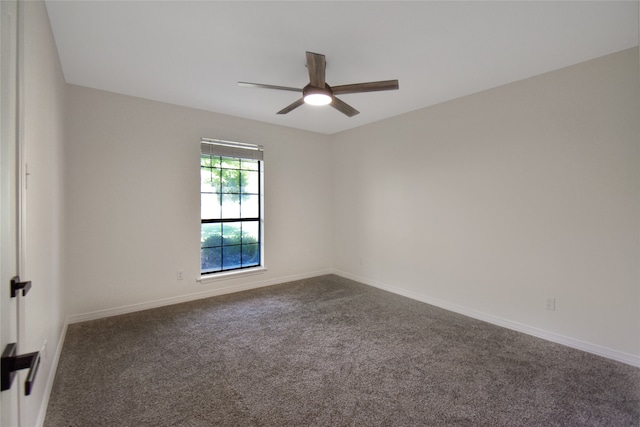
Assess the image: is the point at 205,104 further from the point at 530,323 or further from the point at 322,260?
the point at 530,323

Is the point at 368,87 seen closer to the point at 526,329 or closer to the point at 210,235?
the point at 526,329

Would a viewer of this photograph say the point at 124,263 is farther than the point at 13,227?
Yes

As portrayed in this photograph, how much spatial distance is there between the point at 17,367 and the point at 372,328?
2807mm

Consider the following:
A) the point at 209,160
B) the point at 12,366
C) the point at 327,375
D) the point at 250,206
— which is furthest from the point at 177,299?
the point at 12,366

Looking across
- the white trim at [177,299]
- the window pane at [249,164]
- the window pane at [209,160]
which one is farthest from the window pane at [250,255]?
the window pane at [209,160]

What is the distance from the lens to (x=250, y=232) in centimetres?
459

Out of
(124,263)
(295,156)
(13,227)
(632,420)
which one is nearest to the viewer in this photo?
(13,227)

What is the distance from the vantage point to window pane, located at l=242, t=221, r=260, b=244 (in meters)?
4.53

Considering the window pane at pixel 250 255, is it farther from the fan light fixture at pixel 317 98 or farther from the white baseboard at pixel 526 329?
the fan light fixture at pixel 317 98

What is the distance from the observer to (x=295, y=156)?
16.2 ft

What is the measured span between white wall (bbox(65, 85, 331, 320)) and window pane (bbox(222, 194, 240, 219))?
1.36 ft

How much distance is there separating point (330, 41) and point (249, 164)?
258 centimetres

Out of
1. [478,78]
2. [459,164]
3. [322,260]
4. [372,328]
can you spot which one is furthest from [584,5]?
[322,260]

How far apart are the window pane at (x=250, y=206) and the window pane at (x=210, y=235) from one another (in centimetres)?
45
